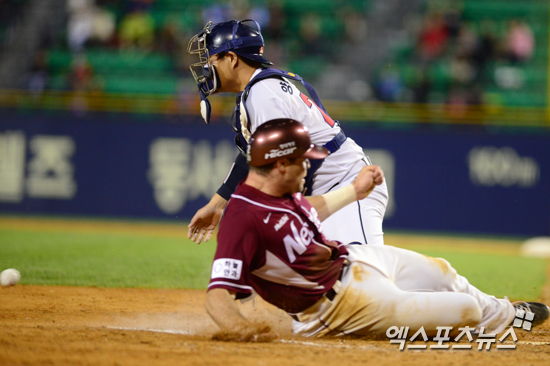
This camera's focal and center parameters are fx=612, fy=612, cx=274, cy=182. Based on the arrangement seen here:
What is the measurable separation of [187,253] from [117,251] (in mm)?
1000

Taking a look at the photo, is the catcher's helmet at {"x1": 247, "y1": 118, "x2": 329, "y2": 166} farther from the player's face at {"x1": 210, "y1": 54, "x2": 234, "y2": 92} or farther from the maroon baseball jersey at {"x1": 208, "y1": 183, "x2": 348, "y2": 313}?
the player's face at {"x1": 210, "y1": 54, "x2": 234, "y2": 92}

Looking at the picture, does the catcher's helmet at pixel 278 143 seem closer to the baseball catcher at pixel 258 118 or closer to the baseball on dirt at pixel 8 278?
the baseball catcher at pixel 258 118

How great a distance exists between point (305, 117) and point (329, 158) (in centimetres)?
35

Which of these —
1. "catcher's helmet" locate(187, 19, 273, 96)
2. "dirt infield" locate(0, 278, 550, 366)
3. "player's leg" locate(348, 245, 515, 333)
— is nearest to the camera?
"dirt infield" locate(0, 278, 550, 366)

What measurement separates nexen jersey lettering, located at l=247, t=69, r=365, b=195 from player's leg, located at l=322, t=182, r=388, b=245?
22 cm

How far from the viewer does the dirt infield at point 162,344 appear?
3.01 metres

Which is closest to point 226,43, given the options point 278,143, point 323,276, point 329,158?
point 329,158

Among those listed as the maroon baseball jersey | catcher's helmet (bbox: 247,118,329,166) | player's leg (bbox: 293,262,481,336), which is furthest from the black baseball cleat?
catcher's helmet (bbox: 247,118,329,166)

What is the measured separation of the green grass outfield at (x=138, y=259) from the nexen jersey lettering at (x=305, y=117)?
2634 millimetres

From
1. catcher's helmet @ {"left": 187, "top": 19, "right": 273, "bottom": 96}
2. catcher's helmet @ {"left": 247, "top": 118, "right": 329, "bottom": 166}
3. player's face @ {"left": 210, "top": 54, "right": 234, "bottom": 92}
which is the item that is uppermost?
catcher's helmet @ {"left": 187, "top": 19, "right": 273, "bottom": 96}

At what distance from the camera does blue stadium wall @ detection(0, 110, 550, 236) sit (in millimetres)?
13539

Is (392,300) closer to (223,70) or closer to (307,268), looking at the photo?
(307,268)

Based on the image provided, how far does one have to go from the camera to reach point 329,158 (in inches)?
171

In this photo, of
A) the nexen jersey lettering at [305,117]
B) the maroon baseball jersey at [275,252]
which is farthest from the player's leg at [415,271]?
the nexen jersey lettering at [305,117]
